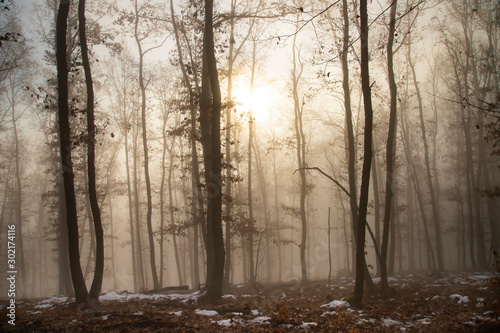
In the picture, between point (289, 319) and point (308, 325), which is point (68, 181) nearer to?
point (289, 319)

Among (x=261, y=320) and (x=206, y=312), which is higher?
(x=261, y=320)

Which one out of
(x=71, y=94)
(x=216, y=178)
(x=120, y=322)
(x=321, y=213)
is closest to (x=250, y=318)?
(x=120, y=322)

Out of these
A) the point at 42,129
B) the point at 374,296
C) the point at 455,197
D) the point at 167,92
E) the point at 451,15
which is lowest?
the point at 374,296

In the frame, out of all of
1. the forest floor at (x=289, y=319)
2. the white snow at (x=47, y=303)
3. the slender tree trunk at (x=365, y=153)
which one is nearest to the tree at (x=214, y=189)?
the forest floor at (x=289, y=319)

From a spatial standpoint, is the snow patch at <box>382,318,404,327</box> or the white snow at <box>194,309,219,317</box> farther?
the white snow at <box>194,309,219,317</box>

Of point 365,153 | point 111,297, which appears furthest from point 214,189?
point 111,297

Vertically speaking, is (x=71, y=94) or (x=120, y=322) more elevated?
(x=71, y=94)

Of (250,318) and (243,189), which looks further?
(243,189)

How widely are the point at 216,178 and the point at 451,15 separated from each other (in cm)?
1951

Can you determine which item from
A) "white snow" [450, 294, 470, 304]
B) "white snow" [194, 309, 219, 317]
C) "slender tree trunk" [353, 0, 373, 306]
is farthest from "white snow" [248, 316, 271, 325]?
"white snow" [450, 294, 470, 304]

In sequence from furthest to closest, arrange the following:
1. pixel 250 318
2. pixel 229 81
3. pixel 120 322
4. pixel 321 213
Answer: pixel 321 213, pixel 229 81, pixel 250 318, pixel 120 322

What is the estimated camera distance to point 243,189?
27.9 metres

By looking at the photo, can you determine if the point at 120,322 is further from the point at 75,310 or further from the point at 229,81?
the point at 229,81

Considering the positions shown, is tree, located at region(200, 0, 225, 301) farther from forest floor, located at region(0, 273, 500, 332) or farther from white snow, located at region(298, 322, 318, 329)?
white snow, located at region(298, 322, 318, 329)
